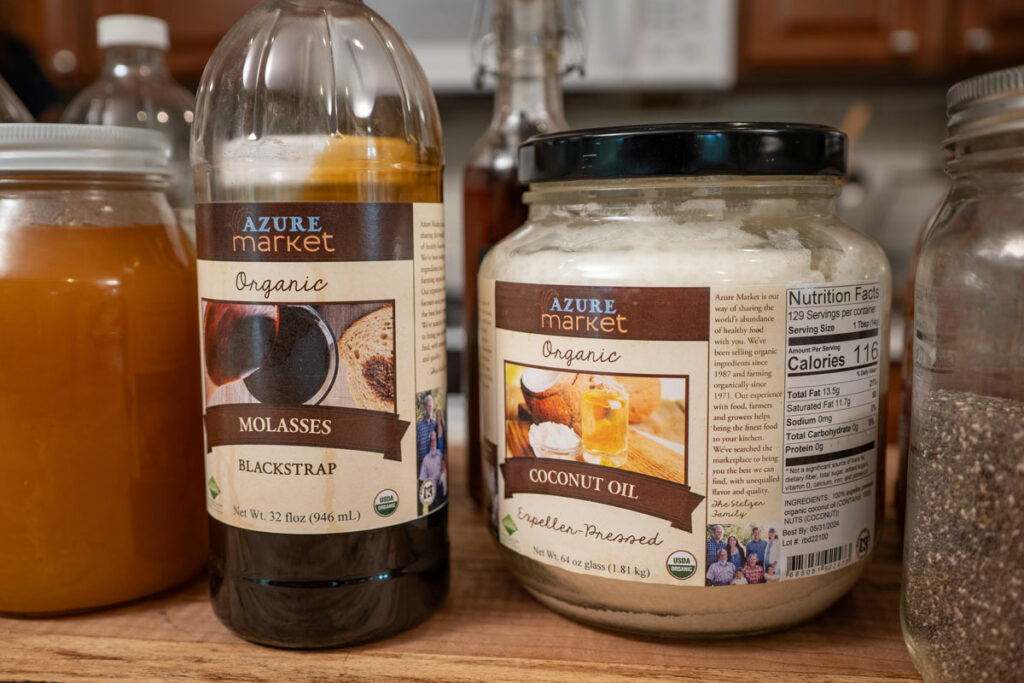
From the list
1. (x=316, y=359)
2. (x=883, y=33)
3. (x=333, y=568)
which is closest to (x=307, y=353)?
(x=316, y=359)

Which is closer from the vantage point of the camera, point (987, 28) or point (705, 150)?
point (705, 150)

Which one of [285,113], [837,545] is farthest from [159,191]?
[837,545]

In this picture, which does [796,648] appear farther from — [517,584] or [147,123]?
[147,123]

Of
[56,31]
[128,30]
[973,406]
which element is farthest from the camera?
[56,31]

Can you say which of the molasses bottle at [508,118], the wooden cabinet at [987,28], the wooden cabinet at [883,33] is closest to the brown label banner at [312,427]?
the molasses bottle at [508,118]

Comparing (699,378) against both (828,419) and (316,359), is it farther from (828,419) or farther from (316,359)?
(316,359)

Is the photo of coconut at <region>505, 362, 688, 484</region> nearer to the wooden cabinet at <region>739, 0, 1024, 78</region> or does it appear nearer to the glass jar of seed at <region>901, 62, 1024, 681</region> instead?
the glass jar of seed at <region>901, 62, 1024, 681</region>

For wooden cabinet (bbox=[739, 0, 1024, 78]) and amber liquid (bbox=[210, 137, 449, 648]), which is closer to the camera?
amber liquid (bbox=[210, 137, 449, 648])

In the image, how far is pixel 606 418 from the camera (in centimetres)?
43

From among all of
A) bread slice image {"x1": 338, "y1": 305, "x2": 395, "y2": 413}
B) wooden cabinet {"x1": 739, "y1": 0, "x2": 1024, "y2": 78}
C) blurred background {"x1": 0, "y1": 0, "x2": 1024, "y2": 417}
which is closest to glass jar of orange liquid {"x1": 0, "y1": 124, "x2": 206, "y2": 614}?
bread slice image {"x1": 338, "y1": 305, "x2": 395, "y2": 413}

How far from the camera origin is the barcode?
43 centimetres

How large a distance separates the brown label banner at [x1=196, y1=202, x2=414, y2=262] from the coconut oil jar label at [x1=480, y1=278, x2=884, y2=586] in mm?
77

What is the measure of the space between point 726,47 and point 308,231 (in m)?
1.82

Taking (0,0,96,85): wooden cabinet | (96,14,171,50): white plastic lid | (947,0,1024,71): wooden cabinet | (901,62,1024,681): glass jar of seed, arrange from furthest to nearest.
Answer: (0,0,96,85): wooden cabinet
(947,0,1024,71): wooden cabinet
(96,14,171,50): white plastic lid
(901,62,1024,681): glass jar of seed
